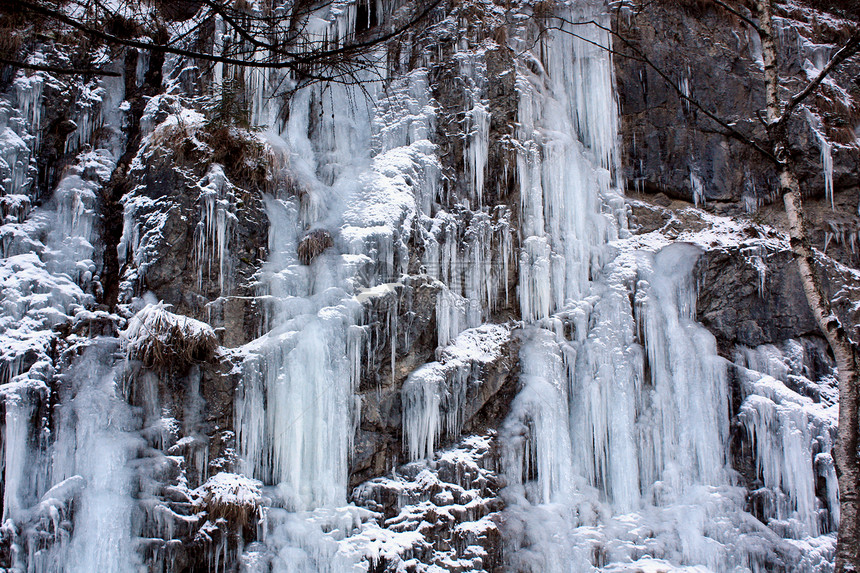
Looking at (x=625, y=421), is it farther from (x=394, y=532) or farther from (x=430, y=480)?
(x=394, y=532)

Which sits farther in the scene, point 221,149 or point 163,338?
point 221,149

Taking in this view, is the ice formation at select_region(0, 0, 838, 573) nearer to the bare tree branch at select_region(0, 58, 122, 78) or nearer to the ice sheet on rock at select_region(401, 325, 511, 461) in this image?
the ice sheet on rock at select_region(401, 325, 511, 461)

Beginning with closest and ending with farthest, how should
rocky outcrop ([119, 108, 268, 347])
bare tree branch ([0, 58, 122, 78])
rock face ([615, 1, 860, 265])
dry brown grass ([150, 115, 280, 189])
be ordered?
bare tree branch ([0, 58, 122, 78])
rocky outcrop ([119, 108, 268, 347])
dry brown grass ([150, 115, 280, 189])
rock face ([615, 1, 860, 265])

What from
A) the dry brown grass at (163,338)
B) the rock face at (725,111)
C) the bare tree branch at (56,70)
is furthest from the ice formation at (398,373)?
the bare tree branch at (56,70)

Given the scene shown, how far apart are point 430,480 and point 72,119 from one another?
21.7 ft

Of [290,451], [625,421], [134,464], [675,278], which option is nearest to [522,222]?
[675,278]

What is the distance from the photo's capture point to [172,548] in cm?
605

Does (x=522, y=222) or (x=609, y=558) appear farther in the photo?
(x=522, y=222)

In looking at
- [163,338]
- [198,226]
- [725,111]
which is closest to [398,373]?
[163,338]

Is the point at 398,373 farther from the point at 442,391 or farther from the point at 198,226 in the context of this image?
the point at 198,226

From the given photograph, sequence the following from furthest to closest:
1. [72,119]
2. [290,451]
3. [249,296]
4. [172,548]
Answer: [72,119] → [249,296] → [290,451] → [172,548]

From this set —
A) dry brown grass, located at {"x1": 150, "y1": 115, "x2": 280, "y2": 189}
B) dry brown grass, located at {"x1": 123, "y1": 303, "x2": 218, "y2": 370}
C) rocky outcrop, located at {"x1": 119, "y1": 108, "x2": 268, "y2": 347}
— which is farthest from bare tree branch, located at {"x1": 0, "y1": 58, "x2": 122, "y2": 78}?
dry brown grass, located at {"x1": 150, "y1": 115, "x2": 280, "y2": 189}

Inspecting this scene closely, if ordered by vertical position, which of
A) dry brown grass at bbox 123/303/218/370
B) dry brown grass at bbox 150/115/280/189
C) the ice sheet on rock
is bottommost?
the ice sheet on rock

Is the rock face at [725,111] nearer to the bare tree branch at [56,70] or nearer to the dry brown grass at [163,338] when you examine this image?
the dry brown grass at [163,338]
